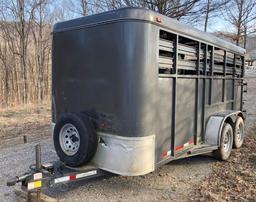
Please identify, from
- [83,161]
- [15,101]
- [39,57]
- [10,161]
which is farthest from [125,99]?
[39,57]

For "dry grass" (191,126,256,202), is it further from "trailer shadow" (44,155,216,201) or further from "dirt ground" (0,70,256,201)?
"trailer shadow" (44,155,216,201)

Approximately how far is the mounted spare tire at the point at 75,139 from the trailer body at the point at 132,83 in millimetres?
167

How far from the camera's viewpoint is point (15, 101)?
13.7m

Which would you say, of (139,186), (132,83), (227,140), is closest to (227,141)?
(227,140)

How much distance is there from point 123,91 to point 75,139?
2.91 feet

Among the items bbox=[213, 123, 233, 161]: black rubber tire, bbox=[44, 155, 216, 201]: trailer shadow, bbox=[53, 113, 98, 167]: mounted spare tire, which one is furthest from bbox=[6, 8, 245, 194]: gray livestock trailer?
bbox=[213, 123, 233, 161]: black rubber tire

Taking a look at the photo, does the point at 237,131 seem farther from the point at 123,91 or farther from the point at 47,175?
the point at 47,175

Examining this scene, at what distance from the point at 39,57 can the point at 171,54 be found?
13.4 m

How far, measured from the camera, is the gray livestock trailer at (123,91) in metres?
3.45

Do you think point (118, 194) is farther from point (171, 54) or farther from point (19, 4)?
point (19, 4)

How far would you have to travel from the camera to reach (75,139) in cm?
370

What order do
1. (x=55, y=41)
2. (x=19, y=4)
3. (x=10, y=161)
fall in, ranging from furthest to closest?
(x=19, y=4) → (x=10, y=161) → (x=55, y=41)

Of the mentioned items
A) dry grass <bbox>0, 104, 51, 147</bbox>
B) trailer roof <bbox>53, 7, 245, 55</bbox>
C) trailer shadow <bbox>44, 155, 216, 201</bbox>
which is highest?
trailer roof <bbox>53, 7, 245, 55</bbox>

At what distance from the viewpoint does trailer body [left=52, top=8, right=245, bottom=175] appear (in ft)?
11.3
